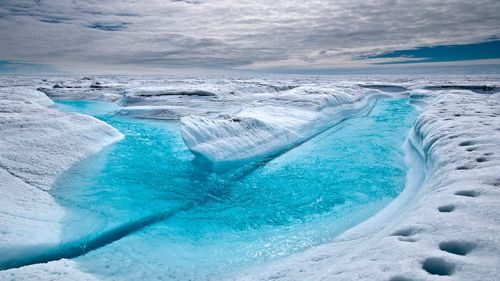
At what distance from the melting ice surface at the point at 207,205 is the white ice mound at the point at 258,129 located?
561mm

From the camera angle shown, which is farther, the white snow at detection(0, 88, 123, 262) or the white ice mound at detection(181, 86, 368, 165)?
the white ice mound at detection(181, 86, 368, 165)

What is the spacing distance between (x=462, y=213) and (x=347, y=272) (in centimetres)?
145

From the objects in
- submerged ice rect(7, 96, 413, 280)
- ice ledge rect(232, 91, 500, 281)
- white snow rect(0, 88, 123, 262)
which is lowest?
submerged ice rect(7, 96, 413, 280)

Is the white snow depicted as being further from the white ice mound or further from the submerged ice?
the white ice mound

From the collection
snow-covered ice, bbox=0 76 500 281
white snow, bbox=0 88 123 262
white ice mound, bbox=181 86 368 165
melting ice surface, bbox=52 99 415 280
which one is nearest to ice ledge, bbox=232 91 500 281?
snow-covered ice, bbox=0 76 500 281

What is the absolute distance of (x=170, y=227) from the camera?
519 centimetres

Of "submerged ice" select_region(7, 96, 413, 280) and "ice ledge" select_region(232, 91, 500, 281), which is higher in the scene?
"ice ledge" select_region(232, 91, 500, 281)

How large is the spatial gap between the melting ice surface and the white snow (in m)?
0.29

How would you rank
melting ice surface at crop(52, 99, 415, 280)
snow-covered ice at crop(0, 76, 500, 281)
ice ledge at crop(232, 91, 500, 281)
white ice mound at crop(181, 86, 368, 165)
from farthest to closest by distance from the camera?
white ice mound at crop(181, 86, 368, 165) < melting ice surface at crop(52, 99, 415, 280) < snow-covered ice at crop(0, 76, 500, 281) < ice ledge at crop(232, 91, 500, 281)

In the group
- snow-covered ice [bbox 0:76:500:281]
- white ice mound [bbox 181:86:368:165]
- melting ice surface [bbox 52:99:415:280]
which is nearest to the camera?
snow-covered ice [bbox 0:76:500:281]

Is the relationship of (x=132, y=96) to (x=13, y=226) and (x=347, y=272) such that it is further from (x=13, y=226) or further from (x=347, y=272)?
(x=347, y=272)

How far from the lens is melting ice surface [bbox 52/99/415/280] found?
4273mm

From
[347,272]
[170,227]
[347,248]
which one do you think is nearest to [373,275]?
[347,272]

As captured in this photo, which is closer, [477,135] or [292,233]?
[292,233]
